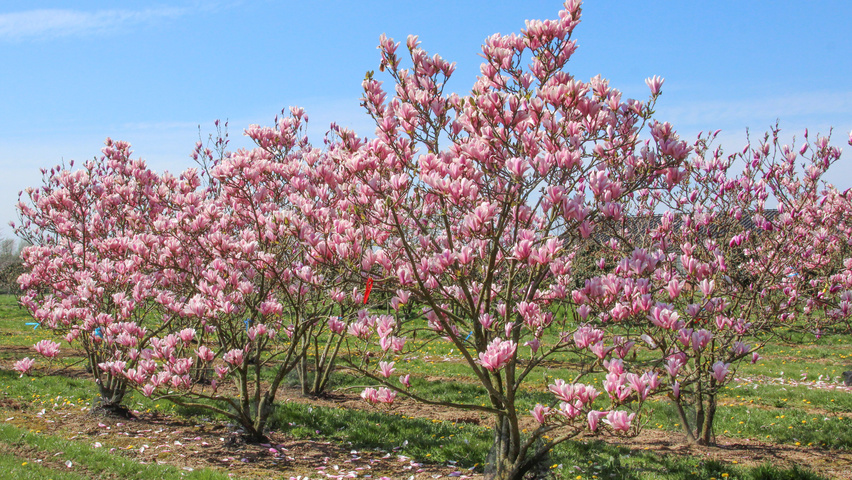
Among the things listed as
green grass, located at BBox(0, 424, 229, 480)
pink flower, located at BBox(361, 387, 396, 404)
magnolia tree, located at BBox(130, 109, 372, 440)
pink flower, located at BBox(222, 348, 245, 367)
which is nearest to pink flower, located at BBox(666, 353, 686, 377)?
pink flower, located at BBox(361, 387, 396, 404)

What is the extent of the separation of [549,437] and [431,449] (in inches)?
58.0

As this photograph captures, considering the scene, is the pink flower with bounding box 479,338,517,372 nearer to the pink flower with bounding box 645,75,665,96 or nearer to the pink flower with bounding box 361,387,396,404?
the pink flower with bounding box 361,387,396,404

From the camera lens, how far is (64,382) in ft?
32.6

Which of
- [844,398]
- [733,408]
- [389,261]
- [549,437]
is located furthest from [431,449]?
[844,398]

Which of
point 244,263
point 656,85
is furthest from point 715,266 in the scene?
point 244,263

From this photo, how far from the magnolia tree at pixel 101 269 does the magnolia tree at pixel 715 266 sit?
500 centimetres

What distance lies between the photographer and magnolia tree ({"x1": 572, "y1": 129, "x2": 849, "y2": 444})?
3.95m

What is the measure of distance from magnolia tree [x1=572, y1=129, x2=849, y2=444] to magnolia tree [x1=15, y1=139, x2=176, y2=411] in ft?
16.4

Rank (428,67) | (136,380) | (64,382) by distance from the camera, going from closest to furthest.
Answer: (428,67) → (136,380) → (64,382)

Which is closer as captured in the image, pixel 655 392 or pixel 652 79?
pixel 655 392

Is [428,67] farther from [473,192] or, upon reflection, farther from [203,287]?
[203,287]

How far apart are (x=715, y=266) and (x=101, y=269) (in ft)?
23.1

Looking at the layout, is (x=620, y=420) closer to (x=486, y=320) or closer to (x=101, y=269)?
(x=486, y=320)

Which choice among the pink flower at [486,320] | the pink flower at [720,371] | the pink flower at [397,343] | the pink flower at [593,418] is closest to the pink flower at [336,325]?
the pink flower at [397,343]
